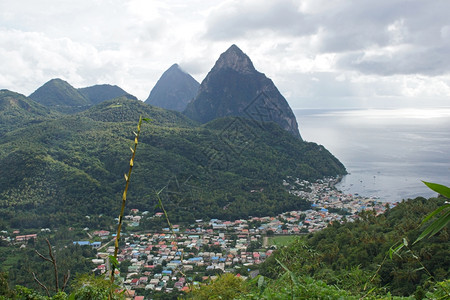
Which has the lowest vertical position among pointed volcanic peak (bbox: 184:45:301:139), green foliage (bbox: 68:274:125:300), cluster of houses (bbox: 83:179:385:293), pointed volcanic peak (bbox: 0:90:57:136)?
cluster of houses (bbox: 83:179:385:293)

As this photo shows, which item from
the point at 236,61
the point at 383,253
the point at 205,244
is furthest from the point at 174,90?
the point at 383,253

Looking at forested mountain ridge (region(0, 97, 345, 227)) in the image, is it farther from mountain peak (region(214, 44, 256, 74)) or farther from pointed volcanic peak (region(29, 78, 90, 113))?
pointed volcanic peak (region(29, 78, 90, 113))

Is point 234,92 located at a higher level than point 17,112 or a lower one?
higher

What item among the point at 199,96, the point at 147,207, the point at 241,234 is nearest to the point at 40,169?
the point at 147,207

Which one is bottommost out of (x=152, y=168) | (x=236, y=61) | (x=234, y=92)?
(x=152, y=168)

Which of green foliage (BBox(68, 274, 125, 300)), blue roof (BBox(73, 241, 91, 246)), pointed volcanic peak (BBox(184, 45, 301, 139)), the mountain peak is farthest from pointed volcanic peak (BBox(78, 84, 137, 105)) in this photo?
green foliage (BBox(68, 274, 125, 300))

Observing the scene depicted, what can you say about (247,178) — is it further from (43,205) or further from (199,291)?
(199,291)

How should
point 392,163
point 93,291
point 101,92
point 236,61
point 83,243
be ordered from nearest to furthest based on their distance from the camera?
1. point 93,291
2. point 83,243
3. point 392,163
4. point 236,61
5. point 101,92

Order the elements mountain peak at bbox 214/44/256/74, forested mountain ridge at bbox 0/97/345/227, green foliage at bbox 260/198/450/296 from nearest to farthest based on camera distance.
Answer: green foliage at bbox 260/198/450/296, forested mountain ridge at bbox 0/97/345/227, mountain peak at bbox 214/44/256/74

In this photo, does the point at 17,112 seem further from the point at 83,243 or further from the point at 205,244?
the point at 205,244
